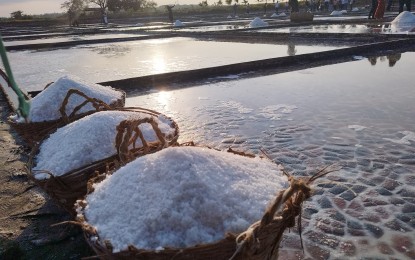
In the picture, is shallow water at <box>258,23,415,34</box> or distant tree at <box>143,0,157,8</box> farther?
distant tree at <box>143,0,157,8</box>

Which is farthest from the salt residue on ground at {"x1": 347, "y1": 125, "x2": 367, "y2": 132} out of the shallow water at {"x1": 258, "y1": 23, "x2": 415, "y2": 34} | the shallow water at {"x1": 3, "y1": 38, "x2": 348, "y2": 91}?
the shallow water at {"x1": 258, "y1": 23, "x2": 415, "y2": 34}

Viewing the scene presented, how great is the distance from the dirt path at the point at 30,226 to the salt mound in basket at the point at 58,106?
0.44 metres

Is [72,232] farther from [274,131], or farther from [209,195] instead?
[274,131]

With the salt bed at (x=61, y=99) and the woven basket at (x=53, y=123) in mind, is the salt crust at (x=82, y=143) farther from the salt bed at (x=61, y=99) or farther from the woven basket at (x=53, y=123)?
the salt bed at (x=61, y=99)

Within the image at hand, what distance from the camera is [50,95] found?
101 inches

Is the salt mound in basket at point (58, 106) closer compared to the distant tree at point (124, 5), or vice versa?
the salt mound in basket at point (58, 106)

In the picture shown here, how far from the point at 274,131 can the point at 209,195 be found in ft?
9.26

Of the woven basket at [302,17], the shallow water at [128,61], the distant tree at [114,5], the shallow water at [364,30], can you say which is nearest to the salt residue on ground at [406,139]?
the shallow water at [128,61]

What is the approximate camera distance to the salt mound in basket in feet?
7.67

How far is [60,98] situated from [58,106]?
8cm

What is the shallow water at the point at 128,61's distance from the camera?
26.0ft

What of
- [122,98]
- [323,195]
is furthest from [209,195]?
[122,98]

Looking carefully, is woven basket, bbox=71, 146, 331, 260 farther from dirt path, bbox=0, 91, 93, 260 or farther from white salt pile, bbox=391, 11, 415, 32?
white salt pile, bbox=391, 11, 415, 32

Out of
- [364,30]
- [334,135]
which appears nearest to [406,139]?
[334,135]
